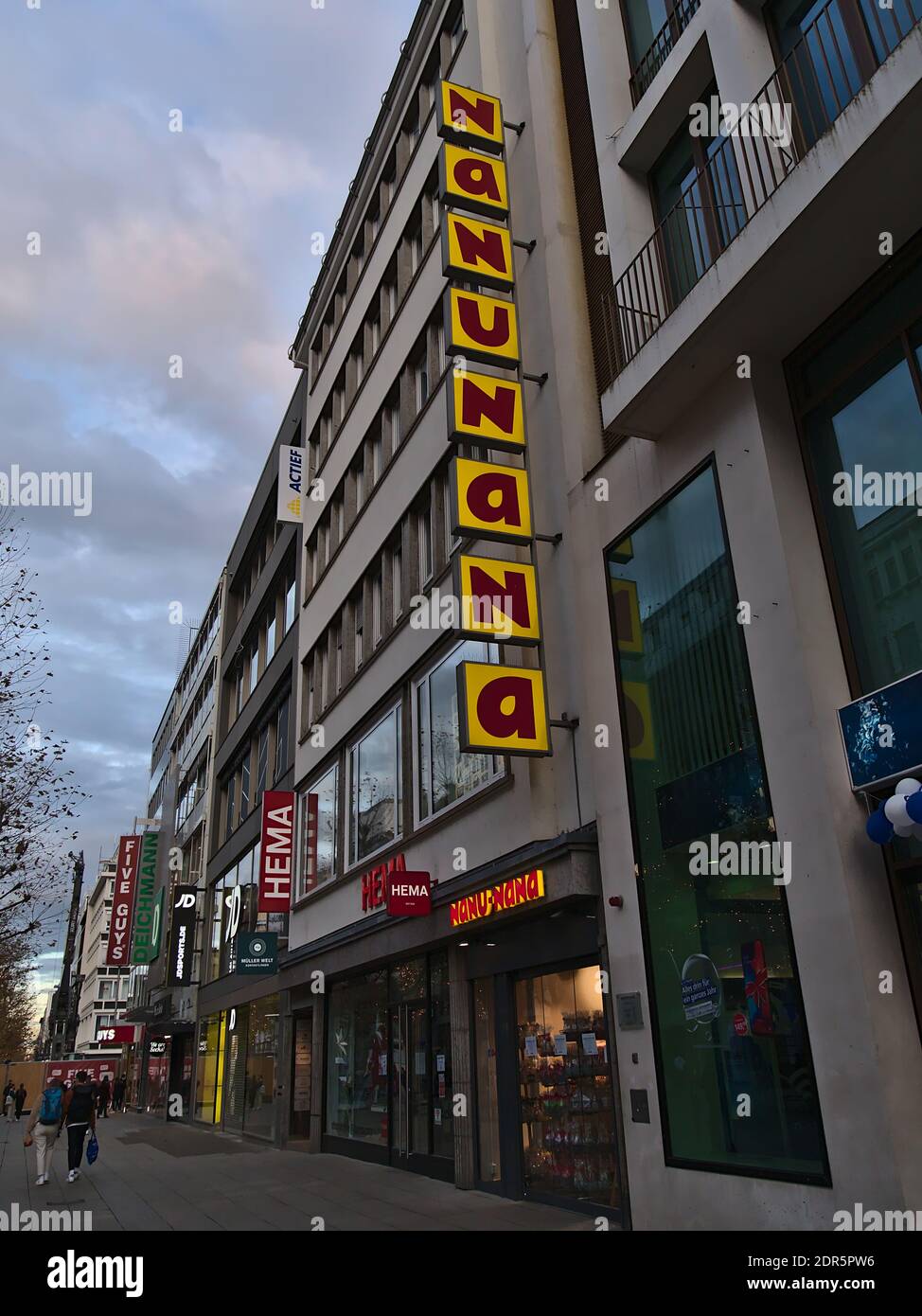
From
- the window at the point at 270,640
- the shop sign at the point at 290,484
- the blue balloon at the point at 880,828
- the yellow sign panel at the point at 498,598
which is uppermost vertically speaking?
the shop sign at the point at 290,484

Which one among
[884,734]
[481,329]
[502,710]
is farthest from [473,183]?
[884,734]

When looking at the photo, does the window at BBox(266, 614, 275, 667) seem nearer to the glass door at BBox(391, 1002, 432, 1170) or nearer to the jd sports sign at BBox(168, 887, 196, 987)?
the jd sports sign at BBox(168, 887, 196, 987)

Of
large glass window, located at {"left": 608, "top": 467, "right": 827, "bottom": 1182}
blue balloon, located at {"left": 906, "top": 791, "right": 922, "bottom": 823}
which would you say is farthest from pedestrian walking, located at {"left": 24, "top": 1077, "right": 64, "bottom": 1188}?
blue balloon, located at {"left": 906, "top": 791, "right": 922, "bottom": 823}

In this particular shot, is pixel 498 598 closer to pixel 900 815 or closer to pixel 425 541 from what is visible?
pixel 425 541

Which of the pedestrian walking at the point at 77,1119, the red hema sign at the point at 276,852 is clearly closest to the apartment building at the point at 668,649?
the pedestrian walking at the point at 77,1119

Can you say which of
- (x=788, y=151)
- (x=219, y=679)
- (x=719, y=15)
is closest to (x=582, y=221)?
(x=719, y=15)

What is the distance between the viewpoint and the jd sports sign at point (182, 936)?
35.5 metres

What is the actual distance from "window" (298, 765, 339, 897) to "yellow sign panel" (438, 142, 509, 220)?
40.5ft

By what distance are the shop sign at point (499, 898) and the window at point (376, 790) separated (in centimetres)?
446

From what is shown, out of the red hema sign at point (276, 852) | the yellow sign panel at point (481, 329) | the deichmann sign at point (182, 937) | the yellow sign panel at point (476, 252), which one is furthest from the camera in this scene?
the deichmann sign at point (182, 937)

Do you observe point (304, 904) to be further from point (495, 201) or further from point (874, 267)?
point (874, 267)

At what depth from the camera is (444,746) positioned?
1580 cm
